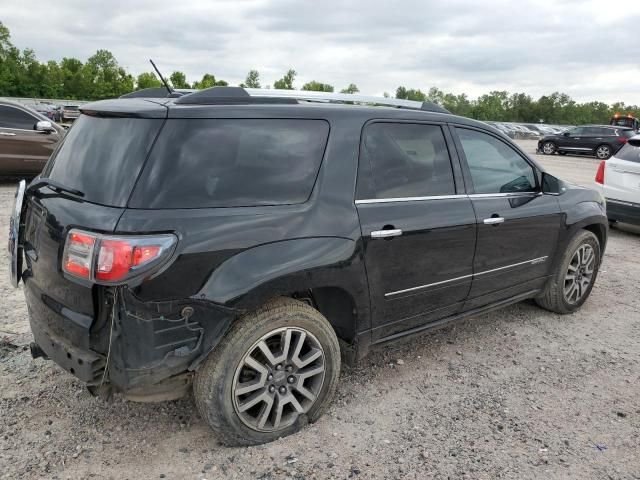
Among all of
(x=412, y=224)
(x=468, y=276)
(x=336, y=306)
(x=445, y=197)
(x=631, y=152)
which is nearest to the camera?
(x=336, y=306)

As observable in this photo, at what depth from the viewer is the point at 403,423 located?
3.01 m

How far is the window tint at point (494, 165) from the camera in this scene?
12.0ft

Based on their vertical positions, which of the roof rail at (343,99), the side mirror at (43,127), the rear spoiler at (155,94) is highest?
the roof rail at (343,99)

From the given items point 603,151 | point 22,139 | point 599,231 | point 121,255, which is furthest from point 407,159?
point 603,151

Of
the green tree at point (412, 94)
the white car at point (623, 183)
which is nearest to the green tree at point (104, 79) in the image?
the green tree at point (412, 94)

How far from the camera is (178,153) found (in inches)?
95.0

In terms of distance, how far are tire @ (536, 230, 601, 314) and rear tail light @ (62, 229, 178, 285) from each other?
3452 millimetres

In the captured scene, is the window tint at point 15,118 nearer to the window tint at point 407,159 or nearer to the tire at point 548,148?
the window tint at point 407,159

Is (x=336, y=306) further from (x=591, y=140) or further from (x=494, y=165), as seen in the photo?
(x=591, y=140)

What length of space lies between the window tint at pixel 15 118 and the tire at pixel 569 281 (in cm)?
962

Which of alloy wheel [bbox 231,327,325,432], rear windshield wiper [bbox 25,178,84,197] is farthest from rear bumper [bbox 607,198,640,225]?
rear windshield wiper [bbox 25,178,84,197]

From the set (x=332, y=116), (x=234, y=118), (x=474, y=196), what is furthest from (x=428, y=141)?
(x=234, y=118)

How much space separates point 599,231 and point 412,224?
106 inches

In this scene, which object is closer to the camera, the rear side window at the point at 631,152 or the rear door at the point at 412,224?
the rear door at the point at 412,224
